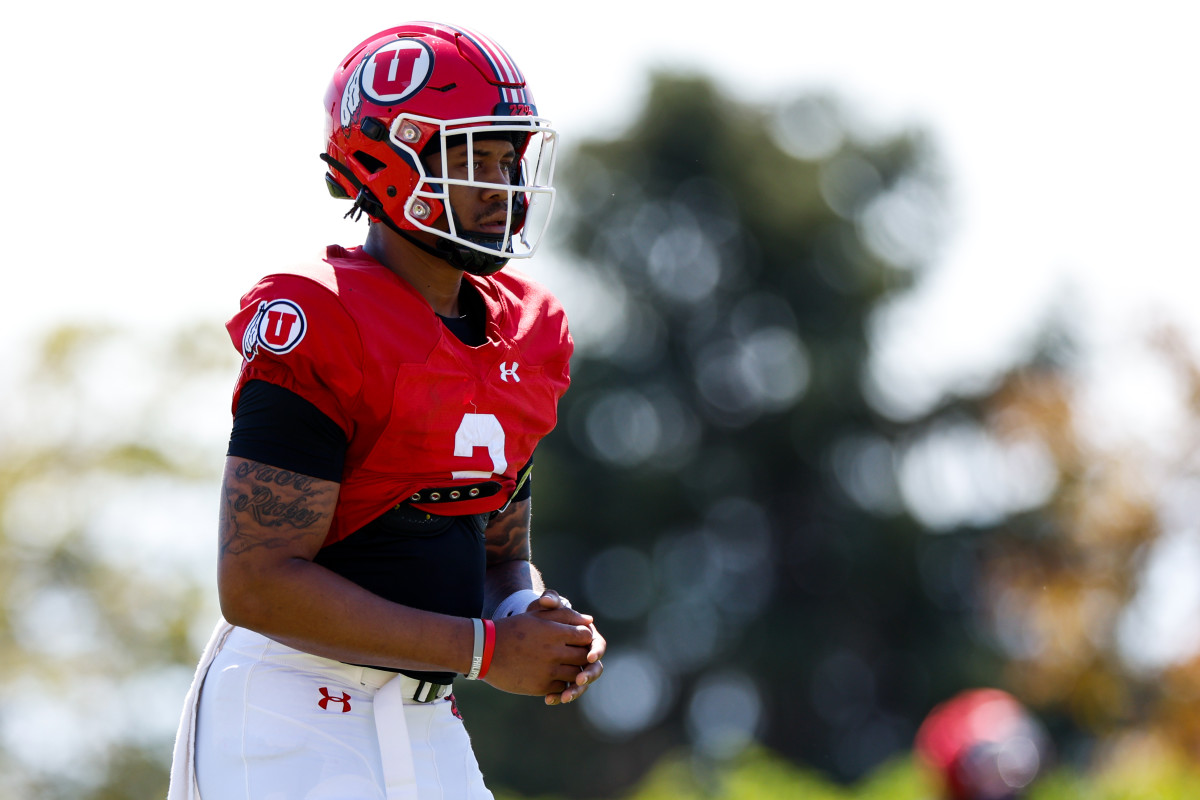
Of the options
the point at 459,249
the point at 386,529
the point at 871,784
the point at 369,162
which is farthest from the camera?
the point at 871,784

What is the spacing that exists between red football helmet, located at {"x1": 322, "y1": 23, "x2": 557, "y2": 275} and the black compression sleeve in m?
0.62

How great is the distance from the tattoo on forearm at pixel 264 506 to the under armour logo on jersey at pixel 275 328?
27 centimetres

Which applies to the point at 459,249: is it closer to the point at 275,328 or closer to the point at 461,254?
the point at 461,254

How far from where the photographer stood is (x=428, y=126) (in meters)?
3.79

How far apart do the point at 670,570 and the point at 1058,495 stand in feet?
33.5

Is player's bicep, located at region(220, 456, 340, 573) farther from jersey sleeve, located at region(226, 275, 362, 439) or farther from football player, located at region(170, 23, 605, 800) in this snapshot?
jersey sleeve, located at region(226, 275, 362, 439)

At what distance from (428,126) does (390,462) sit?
90 centimetres

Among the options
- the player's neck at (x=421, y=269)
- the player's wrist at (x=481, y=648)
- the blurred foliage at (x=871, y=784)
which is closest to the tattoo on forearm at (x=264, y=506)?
the player's wrist at (x=481, y=648)

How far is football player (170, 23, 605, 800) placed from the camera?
3.36m

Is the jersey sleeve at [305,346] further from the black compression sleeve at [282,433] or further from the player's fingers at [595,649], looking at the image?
the player's fingers at [595,649]

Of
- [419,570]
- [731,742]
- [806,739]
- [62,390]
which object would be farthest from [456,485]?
[806,739]

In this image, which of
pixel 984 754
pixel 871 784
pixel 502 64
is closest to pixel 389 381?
pixel 502 64

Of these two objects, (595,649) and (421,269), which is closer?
(595,649)

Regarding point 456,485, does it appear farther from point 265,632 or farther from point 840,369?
point 840,369
